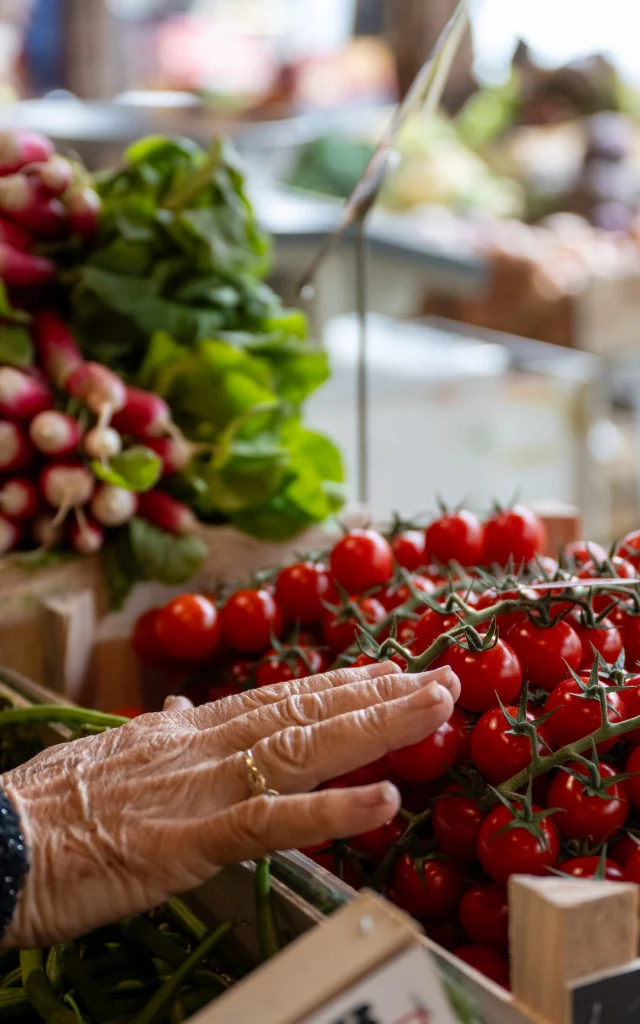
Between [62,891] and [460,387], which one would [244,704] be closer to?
[62,891]

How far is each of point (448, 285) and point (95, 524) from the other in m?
2.78

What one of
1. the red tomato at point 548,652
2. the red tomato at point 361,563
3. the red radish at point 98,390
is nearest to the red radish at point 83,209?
the red radish at point 98,390

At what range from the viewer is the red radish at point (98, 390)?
6.29 feet

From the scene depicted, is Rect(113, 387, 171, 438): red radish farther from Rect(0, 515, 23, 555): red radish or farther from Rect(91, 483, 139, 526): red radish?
Rect(0, 515, 23, 555): red radish

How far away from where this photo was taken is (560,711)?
1129 millimetres

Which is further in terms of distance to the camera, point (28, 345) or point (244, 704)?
point (28, 345)

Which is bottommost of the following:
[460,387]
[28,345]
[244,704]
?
[460,387]

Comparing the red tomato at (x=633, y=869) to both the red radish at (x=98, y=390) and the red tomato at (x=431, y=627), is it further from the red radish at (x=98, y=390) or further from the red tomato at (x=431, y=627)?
the red radish at (x=98, y=390)

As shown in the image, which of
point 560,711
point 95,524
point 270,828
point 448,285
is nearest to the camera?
point 270,828

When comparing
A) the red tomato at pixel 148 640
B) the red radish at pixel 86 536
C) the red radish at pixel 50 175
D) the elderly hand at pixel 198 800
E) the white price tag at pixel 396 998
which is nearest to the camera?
the white price tag at pixel 396 998

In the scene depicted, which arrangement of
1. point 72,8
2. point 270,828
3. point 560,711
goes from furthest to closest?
point 72,8
point 560,711
point 270,828

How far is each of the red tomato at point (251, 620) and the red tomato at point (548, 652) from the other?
48 centimetres

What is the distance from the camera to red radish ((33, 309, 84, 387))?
6.57 feet

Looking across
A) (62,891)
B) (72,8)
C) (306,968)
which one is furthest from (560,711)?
(72,8)
